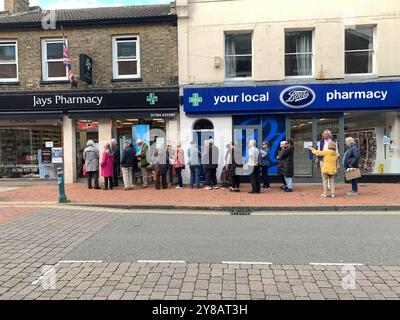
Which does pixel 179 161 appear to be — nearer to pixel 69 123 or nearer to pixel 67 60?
pixel 69 123

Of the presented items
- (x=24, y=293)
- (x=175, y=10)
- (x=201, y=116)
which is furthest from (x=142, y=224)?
(x=175, y=10)

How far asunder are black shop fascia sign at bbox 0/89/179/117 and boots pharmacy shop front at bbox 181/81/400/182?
79cm

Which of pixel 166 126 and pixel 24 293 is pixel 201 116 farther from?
pixel 24 293

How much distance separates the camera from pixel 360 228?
7.37 metres

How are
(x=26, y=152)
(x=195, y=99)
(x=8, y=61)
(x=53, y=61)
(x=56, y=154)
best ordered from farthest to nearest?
1. (x=26, y=152)
2. (x=56, y=154)
3. (x=8, y=61)
4. (x=53, y=61)
5. (x=195, y=99)

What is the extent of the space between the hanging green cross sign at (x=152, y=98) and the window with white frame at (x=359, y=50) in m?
7.06

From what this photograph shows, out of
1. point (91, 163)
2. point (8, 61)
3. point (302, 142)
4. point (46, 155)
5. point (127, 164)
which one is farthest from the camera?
point (46, 155)

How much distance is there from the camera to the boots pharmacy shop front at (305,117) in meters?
13.7

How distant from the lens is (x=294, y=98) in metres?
13.8

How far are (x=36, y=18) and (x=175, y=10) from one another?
572 centimetres

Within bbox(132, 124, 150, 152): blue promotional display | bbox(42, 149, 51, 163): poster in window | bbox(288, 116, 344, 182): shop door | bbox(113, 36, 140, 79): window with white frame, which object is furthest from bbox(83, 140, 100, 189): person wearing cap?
bbox(288, 116, 344, 182): shop door

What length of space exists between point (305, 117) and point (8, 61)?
1165cm

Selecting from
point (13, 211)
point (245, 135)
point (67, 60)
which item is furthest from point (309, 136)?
point (13, 211)

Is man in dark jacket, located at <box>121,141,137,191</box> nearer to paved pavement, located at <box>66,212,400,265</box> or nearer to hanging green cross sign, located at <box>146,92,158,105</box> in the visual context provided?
hanging green cross sign, located at <box>146,92,158,105</box>
